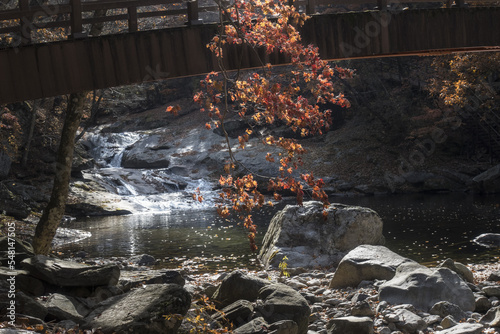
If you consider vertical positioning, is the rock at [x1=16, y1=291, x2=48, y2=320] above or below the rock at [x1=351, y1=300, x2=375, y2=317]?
above

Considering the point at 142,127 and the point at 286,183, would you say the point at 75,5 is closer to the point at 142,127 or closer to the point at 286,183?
the point at 286,183

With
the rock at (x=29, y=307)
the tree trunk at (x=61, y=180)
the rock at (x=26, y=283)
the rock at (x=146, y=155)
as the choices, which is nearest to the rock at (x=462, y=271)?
the rock at (x=26, y=283)

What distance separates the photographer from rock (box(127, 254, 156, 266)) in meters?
14.4

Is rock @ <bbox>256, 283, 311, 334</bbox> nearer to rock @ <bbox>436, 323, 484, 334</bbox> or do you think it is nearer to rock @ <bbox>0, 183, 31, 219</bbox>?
rock @ <bbox>436, 323, 484, 334</bbox>

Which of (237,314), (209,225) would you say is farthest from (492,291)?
(209,225)

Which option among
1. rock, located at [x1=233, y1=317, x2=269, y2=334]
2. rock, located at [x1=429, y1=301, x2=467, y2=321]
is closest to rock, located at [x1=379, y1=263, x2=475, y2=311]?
rock, located at [x1=429, y1=301, x2=467, y2=321]

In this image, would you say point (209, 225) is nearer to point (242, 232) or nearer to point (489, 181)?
point (242, 232)

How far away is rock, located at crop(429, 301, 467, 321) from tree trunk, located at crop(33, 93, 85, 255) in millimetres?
7343

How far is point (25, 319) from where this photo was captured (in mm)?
6047

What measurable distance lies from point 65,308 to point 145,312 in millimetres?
1405

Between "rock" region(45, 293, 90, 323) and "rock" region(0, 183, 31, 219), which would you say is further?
"rock" region(0, 183, 31, 219)

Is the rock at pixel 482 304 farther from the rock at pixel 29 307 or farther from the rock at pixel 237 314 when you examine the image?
the rock at pixel 29 307

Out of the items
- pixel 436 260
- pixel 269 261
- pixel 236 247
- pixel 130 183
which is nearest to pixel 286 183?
pixel 269 261

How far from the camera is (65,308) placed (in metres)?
6.82
